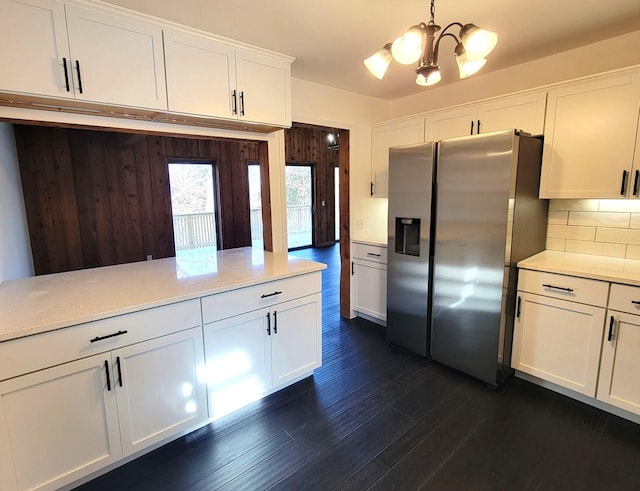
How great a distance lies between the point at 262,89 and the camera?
7.50 feet

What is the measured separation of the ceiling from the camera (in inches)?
70.1

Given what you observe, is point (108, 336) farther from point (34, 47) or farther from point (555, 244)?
point (555, 244)

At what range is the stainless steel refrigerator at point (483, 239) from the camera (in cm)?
216

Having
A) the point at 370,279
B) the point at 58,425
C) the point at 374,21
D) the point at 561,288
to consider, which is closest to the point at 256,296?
the point at 58,425

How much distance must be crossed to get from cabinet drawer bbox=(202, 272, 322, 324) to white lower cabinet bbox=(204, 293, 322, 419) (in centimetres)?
4

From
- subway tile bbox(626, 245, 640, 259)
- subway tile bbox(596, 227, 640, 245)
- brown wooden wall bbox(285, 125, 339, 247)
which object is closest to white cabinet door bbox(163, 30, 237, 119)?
subway tile bbox(596, 227, 640, 245)

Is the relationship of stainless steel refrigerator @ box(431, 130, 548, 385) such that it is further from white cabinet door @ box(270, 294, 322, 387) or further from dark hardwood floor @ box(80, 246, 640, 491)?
white cabinet door @ box(270, 294, 322, 387)

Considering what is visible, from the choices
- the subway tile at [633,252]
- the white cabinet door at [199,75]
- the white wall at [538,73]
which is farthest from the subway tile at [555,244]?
the white cabinet door at [199,75]

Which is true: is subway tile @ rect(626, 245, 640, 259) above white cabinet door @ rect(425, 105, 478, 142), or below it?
below

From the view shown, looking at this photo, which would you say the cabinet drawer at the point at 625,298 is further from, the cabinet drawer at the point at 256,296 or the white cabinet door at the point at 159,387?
the white cabinet door at the point at 159,387

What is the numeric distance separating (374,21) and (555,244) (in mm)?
2196

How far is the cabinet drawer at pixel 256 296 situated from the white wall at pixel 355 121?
1.40 metres

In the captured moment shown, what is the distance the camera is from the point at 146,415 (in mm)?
1677

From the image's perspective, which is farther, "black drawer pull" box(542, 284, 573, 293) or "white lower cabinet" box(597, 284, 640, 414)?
"black drawer pull" box(542, 284, 573, 293)
